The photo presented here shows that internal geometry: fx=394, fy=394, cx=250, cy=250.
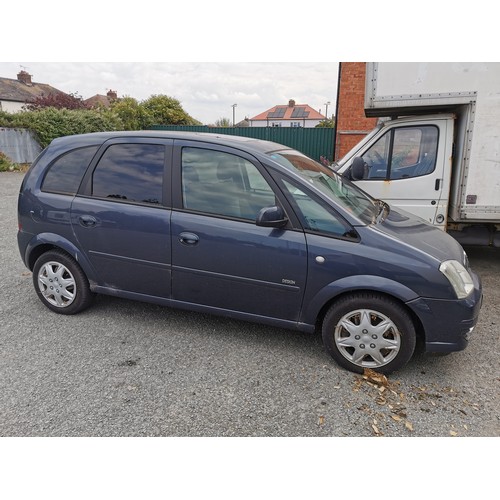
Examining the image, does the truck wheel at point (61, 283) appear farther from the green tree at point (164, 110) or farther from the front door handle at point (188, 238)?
the green tree at point (164, 110)

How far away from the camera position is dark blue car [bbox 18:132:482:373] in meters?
2.89

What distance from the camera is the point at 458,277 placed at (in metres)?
2.87

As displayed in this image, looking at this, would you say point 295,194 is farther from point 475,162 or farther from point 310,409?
point 475,162

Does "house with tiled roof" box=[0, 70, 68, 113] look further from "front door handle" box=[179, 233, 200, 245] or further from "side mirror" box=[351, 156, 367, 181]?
"front door handle" box=[179, 233, 200, 245]

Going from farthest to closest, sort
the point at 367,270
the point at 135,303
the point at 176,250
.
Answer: the point at 135,303
the point at 176,250
the point at 367,270

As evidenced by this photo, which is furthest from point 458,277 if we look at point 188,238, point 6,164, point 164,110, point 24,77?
point 24,77

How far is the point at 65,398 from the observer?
108 inches

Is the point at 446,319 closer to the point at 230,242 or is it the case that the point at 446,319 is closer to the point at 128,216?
the point at 230,242

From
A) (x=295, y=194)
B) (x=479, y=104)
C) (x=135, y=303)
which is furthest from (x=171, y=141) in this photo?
(x=479, y=104)

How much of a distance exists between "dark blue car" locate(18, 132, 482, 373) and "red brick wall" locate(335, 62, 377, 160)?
7.17 m

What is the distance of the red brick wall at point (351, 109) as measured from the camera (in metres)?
10.4

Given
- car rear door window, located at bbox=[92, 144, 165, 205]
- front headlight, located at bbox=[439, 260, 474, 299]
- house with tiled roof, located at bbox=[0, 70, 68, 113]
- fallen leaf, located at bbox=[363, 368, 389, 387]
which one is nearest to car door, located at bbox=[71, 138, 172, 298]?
car rear door window, located at bbox=[92, 144, 165, 205]

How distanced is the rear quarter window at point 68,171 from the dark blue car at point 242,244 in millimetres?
12

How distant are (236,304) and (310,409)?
102 centimetres
